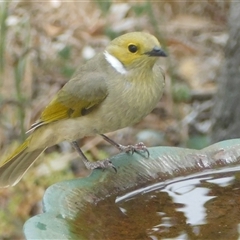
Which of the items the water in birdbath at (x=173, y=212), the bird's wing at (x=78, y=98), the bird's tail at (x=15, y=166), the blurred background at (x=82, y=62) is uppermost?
the blurred background at (x=82, y=62)

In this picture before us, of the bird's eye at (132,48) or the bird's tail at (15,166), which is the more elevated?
the bird's eye at (132,48)

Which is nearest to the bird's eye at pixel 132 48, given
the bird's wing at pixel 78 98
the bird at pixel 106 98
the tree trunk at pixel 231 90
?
the bird at pixel 106 98

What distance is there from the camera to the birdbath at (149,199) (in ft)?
8.55

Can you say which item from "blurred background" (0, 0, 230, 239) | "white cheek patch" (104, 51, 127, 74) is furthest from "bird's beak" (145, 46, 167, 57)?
"blurred background" (0, 0, 230, 239)

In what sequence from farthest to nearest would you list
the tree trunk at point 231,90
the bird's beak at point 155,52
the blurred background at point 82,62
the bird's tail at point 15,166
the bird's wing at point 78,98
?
the blurred background at point 82,62 < the tree trunk at point 231,90 < the bird's tail at point 15,166 < the bird's wing at point 78,98 < the bird's beak at point 155,52

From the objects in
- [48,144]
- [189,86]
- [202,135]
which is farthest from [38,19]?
[48,144]

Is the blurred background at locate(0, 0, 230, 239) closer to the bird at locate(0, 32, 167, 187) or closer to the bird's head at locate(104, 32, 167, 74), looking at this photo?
the bird at locate(0, 32, 167, 187)

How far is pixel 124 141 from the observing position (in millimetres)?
6457

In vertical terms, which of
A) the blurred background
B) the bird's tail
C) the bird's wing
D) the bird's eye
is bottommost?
the bird's tail

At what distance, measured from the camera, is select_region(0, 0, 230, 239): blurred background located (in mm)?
5535

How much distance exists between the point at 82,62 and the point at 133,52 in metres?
3.04

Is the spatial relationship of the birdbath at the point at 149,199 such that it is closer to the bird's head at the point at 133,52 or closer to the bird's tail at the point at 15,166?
the bird's head at the point at 133,52

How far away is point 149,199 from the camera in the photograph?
3.03 meters

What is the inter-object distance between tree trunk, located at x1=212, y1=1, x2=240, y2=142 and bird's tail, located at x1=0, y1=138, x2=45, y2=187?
1777 mm
